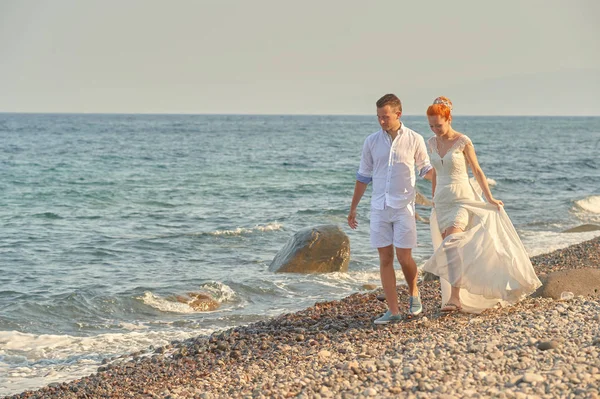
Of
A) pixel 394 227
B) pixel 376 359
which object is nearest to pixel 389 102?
pixel 394 227

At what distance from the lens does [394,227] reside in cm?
724

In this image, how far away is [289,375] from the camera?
20.3ft

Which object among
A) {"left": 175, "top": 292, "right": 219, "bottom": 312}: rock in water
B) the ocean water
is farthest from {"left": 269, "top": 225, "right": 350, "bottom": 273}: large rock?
{"left": 175, "top": 292, "right": 219, "bottom": 312}: rock in water

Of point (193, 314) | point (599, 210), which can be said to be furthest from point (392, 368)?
point (599, 210)

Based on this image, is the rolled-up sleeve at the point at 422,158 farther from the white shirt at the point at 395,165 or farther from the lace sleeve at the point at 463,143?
the lace sleeve at the point at 463,143

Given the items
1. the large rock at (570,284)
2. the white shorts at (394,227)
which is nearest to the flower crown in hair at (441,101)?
the white shorts at (394,227)

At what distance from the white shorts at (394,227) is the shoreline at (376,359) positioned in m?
0.82

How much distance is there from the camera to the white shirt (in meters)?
7.14

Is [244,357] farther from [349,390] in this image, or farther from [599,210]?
[599,210]

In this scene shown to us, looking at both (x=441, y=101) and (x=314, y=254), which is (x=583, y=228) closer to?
(x=314, y=254)

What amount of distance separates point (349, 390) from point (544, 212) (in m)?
17.9

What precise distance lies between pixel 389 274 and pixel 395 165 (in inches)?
42.8

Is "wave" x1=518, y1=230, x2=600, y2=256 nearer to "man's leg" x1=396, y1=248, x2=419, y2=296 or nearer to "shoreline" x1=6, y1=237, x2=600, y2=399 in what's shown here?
"shoreline" x1=6, y1=237, x2=600, y2=399

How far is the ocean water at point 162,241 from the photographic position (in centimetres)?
1015
